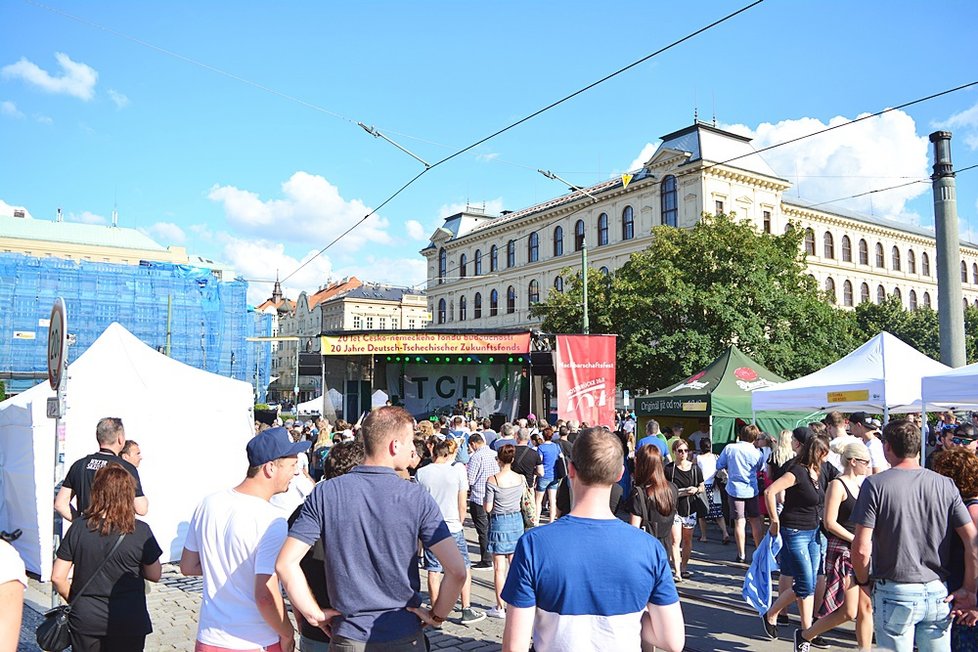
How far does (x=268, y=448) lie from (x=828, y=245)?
191 ft

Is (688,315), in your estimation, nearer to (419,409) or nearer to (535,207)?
(419,409)

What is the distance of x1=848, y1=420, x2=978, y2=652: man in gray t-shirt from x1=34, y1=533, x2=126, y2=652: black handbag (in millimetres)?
4230

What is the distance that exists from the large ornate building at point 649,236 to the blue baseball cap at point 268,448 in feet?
128

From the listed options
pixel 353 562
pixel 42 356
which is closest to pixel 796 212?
pixel 42 356

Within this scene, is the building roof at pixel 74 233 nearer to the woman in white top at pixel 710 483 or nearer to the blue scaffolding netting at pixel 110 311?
the blue scaffolding netting at pixel 110 311

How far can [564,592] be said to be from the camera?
8.55 feet

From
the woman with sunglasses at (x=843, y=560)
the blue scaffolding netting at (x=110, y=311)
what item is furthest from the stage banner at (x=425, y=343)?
the blue scaffolding netting at (x=110, y=311)

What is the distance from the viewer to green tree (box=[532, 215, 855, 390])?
30.0 metres

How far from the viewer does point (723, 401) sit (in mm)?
14805

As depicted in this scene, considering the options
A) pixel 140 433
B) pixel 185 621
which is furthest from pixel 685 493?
pixel 140 433

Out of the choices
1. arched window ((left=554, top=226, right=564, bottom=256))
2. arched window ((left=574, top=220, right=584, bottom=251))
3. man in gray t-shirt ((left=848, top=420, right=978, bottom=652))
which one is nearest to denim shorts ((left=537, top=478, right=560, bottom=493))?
man in gray t-shirt ((left=848, top=420, right=978, bottom=652))

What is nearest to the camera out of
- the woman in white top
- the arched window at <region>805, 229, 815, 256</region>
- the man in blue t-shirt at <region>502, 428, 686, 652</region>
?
the man in blue t-shirt at <region>502, 428, 686, 652</region>

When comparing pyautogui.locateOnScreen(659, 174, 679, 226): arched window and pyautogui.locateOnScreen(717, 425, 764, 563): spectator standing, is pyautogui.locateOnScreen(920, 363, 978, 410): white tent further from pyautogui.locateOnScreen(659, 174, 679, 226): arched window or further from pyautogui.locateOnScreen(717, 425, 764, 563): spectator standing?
pyautogui.locateOnScreen(659, 174, 679, 226): arched window

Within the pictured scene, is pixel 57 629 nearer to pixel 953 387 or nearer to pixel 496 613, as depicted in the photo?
pixel 496 613
